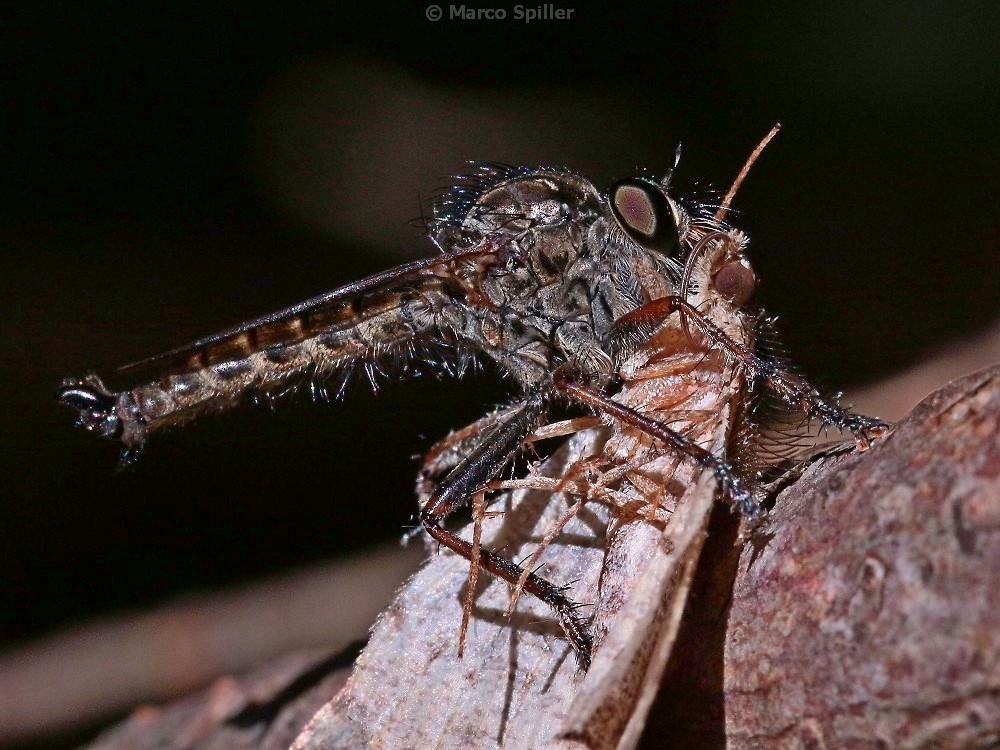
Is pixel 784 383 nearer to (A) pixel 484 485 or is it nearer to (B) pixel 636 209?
(A) pixel 484 485

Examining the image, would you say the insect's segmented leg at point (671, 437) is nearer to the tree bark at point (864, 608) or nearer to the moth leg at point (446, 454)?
the tree bark at point (864, 608)

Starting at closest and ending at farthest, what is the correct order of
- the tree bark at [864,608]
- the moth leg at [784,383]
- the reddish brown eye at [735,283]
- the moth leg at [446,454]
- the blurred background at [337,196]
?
the tree bark at [864,608] < the moth leg at [784,383] < the reddish brown eye at [735,283] < the moth leg at [446,454] < the blurred background at [337,196]

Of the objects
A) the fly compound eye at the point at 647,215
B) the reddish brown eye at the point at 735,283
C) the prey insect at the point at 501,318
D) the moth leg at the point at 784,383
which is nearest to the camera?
the moth leg at the point at 784,383

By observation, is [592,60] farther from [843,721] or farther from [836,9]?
[843,721]

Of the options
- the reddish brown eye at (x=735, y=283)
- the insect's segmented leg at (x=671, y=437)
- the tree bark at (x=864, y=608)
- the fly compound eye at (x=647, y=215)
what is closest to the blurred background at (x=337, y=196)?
the fly compound eye at (x=647, y=215)

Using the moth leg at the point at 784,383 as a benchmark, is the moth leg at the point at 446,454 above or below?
below

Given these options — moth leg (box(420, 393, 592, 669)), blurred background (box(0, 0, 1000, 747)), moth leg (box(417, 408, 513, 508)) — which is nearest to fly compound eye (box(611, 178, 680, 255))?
moth leg (box(420, 393, 592, 669))

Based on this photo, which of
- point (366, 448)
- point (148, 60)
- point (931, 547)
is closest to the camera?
point (931, 547)

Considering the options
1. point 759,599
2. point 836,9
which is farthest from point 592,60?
point 759,599
